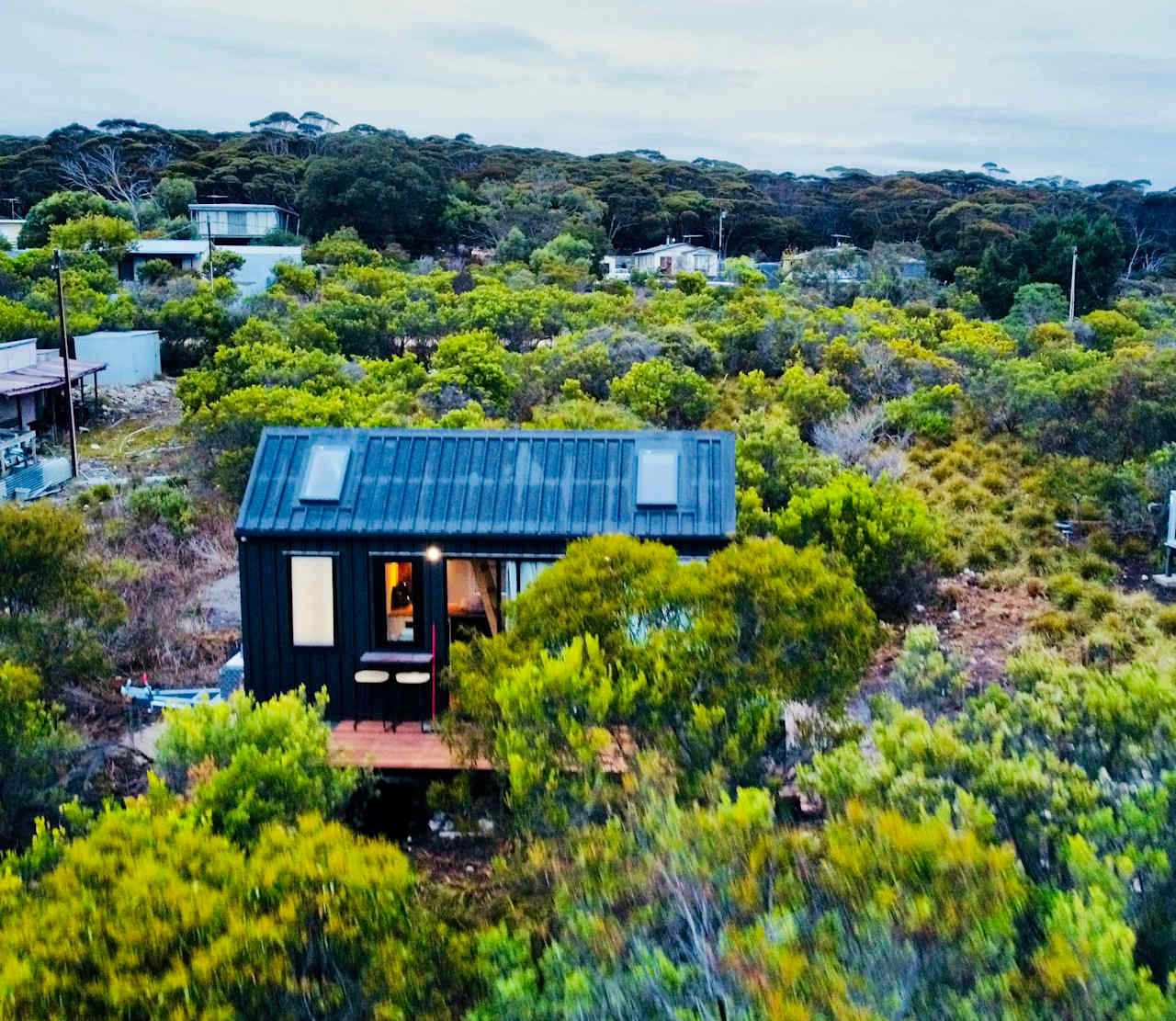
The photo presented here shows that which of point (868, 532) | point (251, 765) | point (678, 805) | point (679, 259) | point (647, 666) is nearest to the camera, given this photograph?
point (678, 805)

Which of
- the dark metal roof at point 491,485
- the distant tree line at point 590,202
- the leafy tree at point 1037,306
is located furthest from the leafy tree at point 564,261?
the dark metal roof at point 491,485

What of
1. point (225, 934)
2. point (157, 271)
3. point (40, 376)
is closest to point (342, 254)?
point (157, 271)

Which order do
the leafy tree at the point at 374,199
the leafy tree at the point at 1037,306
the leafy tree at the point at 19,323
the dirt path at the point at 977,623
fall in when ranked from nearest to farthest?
1. the dirt path at the point at 977,623
2. the leafy tree at the point at 19,323
3. the leafy tree at the point at 1037,306
4. the leafy tree at the point at 374,199

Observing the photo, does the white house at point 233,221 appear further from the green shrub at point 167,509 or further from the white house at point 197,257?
the green shrub at point 167,509

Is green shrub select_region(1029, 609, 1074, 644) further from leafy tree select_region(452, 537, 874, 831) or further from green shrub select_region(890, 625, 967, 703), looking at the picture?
leafy tree select_region(452, 537, 874, 831)

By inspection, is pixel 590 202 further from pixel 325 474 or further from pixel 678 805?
pixel 678 805

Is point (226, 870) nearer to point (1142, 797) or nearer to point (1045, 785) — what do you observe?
point (1045, 785)
